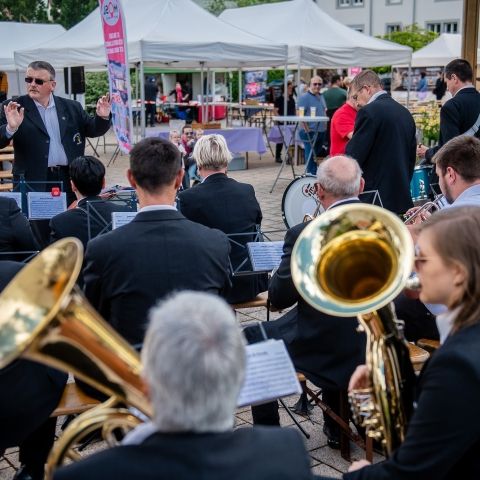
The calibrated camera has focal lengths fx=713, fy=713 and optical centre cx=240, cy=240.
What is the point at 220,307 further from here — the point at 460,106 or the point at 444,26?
the point at 444,26

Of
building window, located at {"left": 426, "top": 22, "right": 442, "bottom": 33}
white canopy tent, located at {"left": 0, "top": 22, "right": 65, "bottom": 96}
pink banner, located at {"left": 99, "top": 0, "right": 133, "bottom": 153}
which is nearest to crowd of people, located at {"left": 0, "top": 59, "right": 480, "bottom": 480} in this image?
pink banner, located at {"left": 99, "top": 0, "right": 133, "bottom": 153}

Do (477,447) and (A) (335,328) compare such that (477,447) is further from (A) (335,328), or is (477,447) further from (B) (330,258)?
(A) (335,328)

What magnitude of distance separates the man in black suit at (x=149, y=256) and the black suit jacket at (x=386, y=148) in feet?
9.74

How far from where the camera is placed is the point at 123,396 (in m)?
1.61

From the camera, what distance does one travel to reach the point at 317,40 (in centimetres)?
1318

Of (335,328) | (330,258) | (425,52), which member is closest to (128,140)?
(335,328)

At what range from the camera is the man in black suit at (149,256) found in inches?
106

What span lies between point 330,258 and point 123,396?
34.7 inches

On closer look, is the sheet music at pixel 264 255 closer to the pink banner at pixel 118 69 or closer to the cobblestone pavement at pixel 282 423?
the cobblestone pavement at pixel 282 423

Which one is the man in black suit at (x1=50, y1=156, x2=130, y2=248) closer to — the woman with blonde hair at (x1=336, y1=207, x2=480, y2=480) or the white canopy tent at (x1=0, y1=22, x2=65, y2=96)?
the woman with blonde hair at (x1=336, y1=207, x2=480, y2=480)

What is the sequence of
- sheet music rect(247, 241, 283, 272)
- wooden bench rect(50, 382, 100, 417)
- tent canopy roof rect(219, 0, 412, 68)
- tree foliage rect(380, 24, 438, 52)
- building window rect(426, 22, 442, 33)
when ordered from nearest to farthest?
wooden bench rect(50, 382, 100, 417)
sheet music rect(247, 241, 283, 272)
tent canopy roof rect(219, 0, 412, 68)
tree foliage rect(380, 24, 438, 52)
building window rect(426, 22, 442, 33)

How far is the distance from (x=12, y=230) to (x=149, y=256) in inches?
53.3

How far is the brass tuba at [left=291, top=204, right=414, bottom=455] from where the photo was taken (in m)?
1.97

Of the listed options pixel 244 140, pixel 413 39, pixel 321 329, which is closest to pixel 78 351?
pixel 321 329
